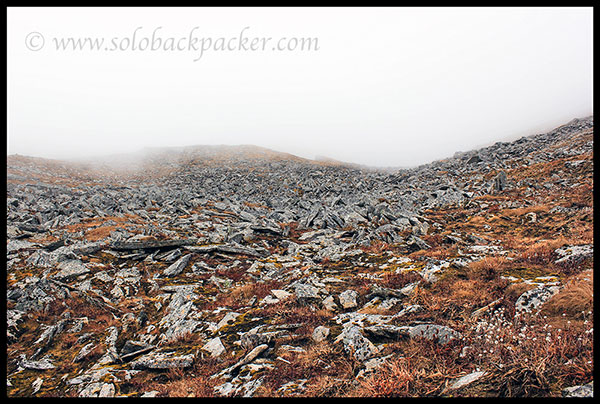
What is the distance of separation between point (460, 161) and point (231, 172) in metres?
44.8

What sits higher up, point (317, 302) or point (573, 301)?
point (573, 301)

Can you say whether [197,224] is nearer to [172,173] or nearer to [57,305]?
[57,305]

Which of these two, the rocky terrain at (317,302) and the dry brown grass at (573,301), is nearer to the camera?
the rocky terrain at (317,302)

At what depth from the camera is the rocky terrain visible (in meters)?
4.61

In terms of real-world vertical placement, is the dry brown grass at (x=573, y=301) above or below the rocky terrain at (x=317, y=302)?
above

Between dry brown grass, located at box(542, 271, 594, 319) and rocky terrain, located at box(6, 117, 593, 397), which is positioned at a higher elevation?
dry brown grass, located at box(542, 271, 594, 319)

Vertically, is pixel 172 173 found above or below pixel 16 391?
above

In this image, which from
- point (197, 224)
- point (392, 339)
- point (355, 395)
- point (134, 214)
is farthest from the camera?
point (134, 214)

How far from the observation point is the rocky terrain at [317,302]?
461 centimetres

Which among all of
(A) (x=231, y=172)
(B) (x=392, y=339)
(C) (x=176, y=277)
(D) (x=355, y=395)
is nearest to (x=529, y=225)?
(B) (x=392, y=339)

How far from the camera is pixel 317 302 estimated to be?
27.5ft

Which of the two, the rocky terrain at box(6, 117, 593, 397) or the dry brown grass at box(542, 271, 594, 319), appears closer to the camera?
the rocky terrain at box(6, 117, 593, 397)

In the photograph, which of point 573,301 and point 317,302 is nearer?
point 573,301

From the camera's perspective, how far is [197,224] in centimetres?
2002
